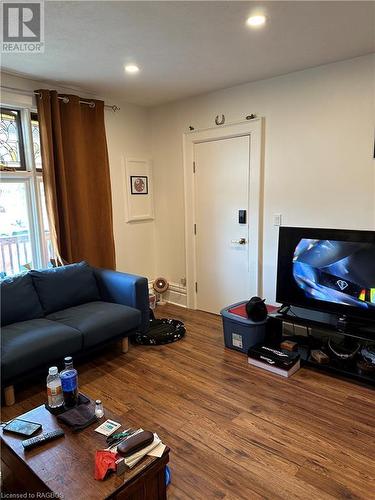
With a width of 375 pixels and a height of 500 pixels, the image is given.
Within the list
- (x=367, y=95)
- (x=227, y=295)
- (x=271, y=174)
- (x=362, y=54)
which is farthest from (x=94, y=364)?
(x=362, y=54)

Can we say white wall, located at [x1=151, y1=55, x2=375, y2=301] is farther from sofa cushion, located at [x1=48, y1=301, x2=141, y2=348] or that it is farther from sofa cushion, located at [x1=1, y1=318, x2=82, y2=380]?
sofa cushion, located at [x1=1, y1=318, x2=82, y2=380]

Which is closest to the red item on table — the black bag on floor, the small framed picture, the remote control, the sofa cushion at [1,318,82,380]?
the remote control

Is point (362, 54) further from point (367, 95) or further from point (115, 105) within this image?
point (115, 105)

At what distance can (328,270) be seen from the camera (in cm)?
275

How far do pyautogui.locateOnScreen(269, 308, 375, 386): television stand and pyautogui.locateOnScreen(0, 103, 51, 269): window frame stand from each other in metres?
2.39

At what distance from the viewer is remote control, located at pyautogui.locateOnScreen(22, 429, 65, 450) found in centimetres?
150

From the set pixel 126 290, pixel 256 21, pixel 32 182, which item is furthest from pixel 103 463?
pixel 32 182

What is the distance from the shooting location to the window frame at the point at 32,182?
3.27m

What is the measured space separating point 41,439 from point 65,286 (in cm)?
176

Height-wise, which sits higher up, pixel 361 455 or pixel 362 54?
pixel 362 54

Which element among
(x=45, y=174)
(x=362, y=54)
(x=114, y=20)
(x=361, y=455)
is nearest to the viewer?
(x=361, y=455)

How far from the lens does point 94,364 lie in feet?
9.88

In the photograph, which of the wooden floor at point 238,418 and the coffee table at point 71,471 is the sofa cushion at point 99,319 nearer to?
the wooden floor at point 238,418

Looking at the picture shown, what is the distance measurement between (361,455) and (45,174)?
3.33m
